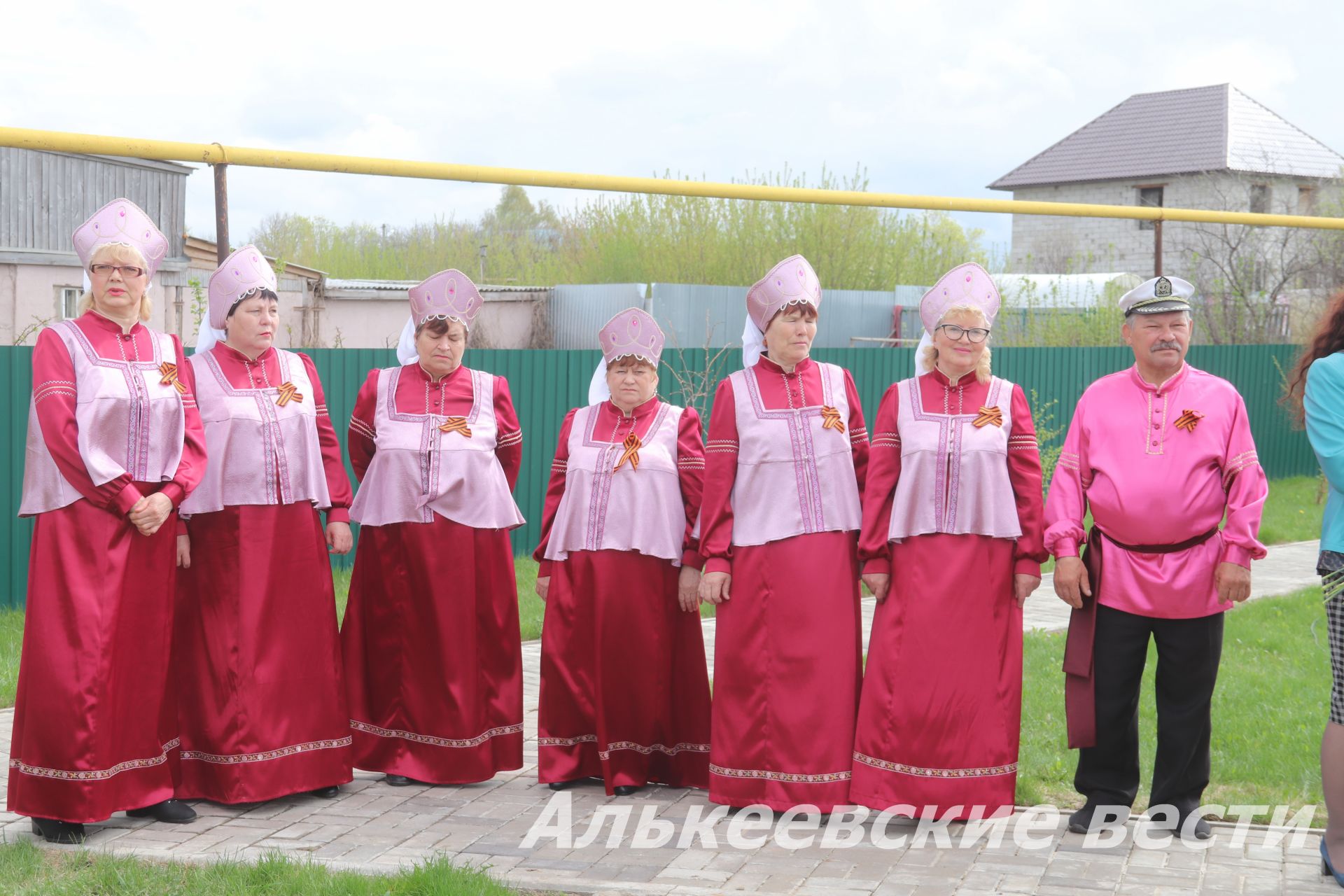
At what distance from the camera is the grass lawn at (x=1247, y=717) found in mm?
5109

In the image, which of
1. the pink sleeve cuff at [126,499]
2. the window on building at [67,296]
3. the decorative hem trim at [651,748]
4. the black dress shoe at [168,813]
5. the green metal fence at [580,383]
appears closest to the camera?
the pink sleeve cuff at [126,499]

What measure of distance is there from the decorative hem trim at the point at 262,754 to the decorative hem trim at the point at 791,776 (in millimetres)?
1502

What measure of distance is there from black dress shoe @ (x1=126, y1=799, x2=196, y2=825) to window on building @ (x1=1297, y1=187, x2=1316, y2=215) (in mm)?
30566

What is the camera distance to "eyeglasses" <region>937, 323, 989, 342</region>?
15.6ft

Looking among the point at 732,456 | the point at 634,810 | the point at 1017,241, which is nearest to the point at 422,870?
the point at 634,810

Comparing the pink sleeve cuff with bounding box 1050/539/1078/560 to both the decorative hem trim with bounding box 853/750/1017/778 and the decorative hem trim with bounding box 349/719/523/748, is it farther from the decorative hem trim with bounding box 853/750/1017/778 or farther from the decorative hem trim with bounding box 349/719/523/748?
the decorative hem trim with bounding box 349/719/523/748

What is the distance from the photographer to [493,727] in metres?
5.30

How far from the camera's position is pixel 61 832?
4.49 metres

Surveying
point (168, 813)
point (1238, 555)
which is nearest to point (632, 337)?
point (1238, 555)

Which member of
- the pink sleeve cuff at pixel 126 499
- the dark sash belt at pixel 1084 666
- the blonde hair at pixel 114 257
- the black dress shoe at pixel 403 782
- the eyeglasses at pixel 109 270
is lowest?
the black dress shoe at pixel 403 782

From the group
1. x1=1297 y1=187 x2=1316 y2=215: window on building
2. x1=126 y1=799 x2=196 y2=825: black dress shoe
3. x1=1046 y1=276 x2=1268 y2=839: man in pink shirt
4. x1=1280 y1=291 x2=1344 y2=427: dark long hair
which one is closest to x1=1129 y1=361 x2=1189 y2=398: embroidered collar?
x1=1046 y1=276 x2=1268 y2=839: man in pink shirt

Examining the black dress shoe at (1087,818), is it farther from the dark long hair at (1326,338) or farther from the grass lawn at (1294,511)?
the grass lawn at (1294,511)

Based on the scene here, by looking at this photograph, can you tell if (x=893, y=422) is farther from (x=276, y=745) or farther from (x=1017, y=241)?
(x=1017, y=241)

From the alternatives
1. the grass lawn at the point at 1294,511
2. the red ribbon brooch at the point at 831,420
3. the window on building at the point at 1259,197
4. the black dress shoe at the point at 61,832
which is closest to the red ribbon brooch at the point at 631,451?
the red ribbon brooch at the point at 831,420
